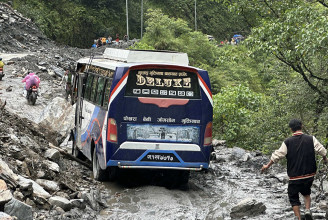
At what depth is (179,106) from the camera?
11.3 m

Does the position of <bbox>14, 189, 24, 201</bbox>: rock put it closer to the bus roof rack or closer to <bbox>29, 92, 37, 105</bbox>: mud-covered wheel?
the bus roof rack

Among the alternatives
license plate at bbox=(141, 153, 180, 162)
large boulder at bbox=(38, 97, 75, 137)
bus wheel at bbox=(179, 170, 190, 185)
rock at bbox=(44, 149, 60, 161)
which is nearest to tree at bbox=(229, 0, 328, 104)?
bus wheel at bbox=(179, 170, 190, 185)

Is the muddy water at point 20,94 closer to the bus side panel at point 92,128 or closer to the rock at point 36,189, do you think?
the bus side panel at point 92,128

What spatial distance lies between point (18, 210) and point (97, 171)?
16.7 ft

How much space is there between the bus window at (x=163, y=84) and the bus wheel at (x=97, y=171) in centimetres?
207

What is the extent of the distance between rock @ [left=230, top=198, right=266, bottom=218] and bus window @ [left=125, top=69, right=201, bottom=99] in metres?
2.74

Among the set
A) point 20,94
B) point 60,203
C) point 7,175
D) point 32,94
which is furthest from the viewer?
point 20,94

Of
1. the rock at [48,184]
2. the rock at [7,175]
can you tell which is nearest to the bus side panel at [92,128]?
the rock at [48,184]

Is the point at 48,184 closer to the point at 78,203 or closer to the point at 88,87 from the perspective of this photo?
the point at 78,203

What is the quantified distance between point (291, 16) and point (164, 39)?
3079 cm

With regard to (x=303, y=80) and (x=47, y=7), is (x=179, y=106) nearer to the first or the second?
(x=303, y=80)

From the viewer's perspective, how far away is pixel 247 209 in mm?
9484

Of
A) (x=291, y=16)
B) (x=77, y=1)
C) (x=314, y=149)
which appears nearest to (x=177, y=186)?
(x=314, y=149)

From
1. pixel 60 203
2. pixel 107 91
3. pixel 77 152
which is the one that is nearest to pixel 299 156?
pixel 60 203
